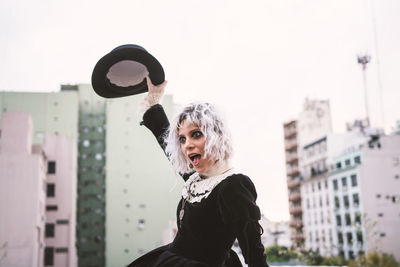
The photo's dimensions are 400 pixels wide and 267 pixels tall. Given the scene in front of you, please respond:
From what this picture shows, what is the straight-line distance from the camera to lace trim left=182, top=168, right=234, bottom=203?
1.17 meters

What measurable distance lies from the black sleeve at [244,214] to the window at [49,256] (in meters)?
25.0

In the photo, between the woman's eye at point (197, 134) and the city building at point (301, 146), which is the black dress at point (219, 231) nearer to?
the woman's eye at point (197, 134)

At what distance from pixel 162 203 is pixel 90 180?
18.4 feet

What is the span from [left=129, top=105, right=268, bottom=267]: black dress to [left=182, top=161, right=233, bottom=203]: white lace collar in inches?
0.6

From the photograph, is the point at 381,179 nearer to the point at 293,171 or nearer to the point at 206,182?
the point at 293,171

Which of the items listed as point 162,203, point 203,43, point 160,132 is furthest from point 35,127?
point 160,132

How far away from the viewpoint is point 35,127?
29.0 m

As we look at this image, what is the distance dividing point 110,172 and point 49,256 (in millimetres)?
8500

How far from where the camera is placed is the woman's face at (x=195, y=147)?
1.20 m

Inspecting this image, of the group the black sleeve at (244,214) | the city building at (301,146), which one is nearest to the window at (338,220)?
the city building at (301,146)

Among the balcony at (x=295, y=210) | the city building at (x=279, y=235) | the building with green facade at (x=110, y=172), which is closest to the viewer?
the building with green facade at (x=110, y=172)

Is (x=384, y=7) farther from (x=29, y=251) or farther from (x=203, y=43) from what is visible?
(x=29, y=251)

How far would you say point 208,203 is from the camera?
1159 mm

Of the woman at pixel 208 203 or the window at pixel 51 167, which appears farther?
the window at pixel 51 167
